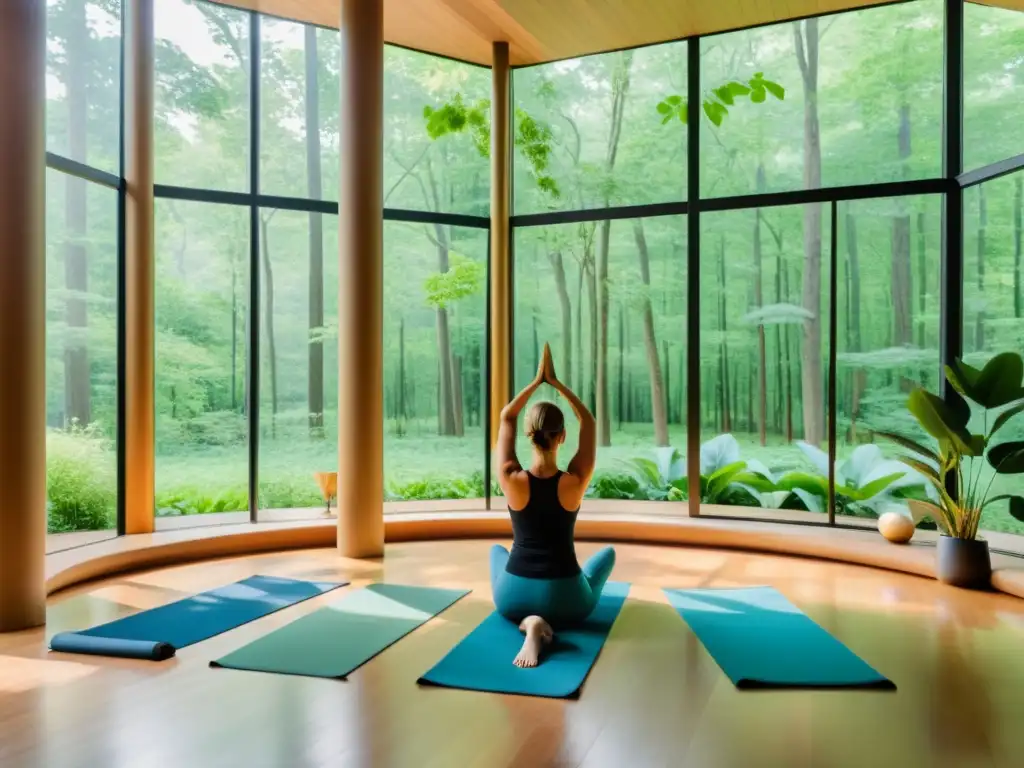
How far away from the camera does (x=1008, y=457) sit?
441 centimetres

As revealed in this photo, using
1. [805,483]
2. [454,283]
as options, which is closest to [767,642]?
[805,483]

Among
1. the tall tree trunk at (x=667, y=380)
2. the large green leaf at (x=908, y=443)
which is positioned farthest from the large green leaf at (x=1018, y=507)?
the tall tree trunk at (x=667, y=380)

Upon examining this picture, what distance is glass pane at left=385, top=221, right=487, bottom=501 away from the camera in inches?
259

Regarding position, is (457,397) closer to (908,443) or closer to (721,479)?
(721,479)

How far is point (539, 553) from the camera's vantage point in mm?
3414

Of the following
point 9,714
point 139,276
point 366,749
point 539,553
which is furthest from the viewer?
point 139,276

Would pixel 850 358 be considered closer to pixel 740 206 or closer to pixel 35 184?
pixel 740 206

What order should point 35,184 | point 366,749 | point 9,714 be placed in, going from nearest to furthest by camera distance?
point 366,749 → point 9,714 → point 35,184

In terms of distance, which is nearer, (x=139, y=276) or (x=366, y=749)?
(x=366, y=749)

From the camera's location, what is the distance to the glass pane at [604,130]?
6.43 metres

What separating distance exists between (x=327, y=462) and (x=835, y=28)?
519 centimetres

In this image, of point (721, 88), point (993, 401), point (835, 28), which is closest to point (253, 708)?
point (993, 401)

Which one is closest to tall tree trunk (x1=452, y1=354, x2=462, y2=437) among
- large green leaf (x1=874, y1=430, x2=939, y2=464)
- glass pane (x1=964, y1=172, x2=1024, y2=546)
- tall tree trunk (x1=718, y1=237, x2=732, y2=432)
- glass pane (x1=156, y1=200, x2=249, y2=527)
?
glass pane (x1=156, y1=200, x2=249, y2=527)

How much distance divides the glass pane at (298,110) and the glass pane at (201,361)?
50cm
